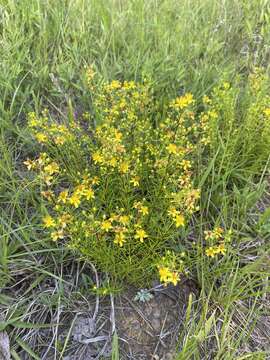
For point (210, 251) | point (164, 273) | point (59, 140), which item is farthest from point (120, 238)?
point (59, 140)

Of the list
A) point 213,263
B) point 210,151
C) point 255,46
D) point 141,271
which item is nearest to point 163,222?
point 141,271

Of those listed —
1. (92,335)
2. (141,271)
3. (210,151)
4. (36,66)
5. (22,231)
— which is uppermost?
(36,66)

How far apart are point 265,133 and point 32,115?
3.46 feet

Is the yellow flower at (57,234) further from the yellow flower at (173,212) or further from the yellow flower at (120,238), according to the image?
the yellow flower at (173,212)

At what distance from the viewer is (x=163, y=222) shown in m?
1.57

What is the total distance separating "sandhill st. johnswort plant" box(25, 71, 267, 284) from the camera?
1.42 metres

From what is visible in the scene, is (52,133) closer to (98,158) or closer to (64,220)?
(98,158)

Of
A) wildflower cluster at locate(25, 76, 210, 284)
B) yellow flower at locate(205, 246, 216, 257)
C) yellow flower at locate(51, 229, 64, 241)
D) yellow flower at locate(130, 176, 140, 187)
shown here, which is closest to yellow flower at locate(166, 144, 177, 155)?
wildflower cluster at locate(25, 76, 210, 284)

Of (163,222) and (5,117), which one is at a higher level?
(5,117)

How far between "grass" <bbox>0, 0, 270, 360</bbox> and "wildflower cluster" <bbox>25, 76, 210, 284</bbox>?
15 cm

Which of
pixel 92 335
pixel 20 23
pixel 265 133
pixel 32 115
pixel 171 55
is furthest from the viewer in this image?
pixel 20 23

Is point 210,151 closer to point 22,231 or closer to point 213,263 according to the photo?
point 213,263

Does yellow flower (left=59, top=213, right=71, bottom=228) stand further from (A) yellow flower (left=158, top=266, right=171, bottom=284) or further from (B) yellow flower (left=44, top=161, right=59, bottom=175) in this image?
(A) yellow flower (left=158, top=266, right=171, bottom=284)

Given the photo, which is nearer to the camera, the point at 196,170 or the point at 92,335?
the point at 92,335
